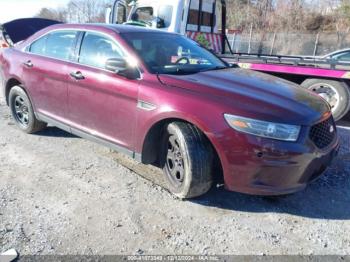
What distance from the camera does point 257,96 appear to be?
3.20 m

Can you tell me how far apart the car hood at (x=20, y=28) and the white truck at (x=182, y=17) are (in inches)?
73.0

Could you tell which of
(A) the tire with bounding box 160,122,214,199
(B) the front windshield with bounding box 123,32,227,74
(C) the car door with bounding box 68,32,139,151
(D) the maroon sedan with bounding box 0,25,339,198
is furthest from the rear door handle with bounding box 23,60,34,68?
(A) the tire with bounding box 160,122,214,199

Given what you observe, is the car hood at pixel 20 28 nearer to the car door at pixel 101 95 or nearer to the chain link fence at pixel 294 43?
the car door at pixel 101 95

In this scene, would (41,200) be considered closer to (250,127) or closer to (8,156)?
(8,156)

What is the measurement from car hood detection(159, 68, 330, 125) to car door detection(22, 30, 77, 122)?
152 centimetres

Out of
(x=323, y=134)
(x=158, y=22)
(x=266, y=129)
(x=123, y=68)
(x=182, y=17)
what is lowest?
(x=323, y=134)

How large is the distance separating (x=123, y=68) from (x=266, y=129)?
5.19 ft

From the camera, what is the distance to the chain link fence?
21547mm

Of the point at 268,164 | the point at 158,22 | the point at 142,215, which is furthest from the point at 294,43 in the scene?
the point at 142,215

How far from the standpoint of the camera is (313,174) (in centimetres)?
318

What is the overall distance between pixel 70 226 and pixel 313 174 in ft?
7.29

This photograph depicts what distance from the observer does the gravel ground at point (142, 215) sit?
282 centimetres

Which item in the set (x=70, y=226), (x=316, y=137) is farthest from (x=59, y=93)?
(x=316, y=137)

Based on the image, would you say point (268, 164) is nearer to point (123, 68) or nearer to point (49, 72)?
point (123, 68)
